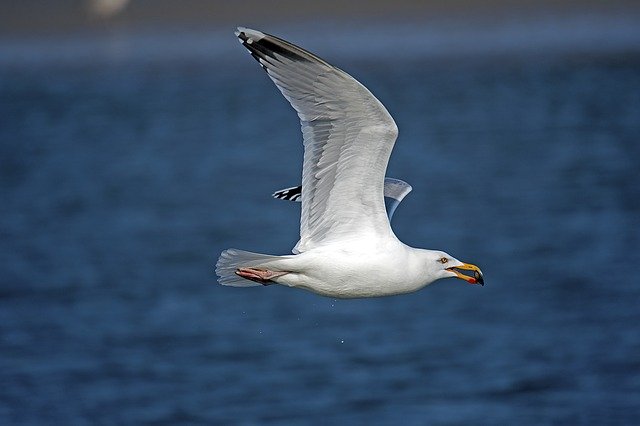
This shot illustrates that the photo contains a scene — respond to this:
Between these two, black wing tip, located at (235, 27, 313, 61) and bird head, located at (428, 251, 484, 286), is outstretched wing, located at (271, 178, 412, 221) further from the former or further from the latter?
→ black wing tip, located at (235, 27, 313, 61)

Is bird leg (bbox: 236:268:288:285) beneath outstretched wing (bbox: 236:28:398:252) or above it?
beneath

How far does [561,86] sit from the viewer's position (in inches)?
1500

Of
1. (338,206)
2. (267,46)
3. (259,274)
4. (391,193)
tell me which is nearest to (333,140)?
(338,206)

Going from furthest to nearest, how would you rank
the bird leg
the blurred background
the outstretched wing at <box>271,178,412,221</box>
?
the blurred background
the outstretched wing at <box>271,178,412,221</box>
the bird leg

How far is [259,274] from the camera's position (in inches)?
317

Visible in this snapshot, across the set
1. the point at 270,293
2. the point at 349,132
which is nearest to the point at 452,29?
the point at 270,293

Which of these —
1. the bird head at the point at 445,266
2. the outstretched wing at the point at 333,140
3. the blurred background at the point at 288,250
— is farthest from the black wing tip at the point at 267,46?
the blurred background at the point at 288,250

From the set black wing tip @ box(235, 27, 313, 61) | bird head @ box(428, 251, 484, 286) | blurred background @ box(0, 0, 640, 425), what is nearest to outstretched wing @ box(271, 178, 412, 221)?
bird head @ box(428, 251, 484, 286)

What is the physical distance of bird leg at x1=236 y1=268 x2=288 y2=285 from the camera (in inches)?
317

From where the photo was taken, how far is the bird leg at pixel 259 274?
8.05 meters

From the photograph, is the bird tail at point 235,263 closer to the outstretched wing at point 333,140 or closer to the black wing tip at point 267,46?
the outstretched wing at point 333,140

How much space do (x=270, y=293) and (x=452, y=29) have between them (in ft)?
160

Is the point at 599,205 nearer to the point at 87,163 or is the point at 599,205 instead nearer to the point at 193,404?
the point at 193,404

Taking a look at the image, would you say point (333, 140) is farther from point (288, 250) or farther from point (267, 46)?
point (288, 250)
